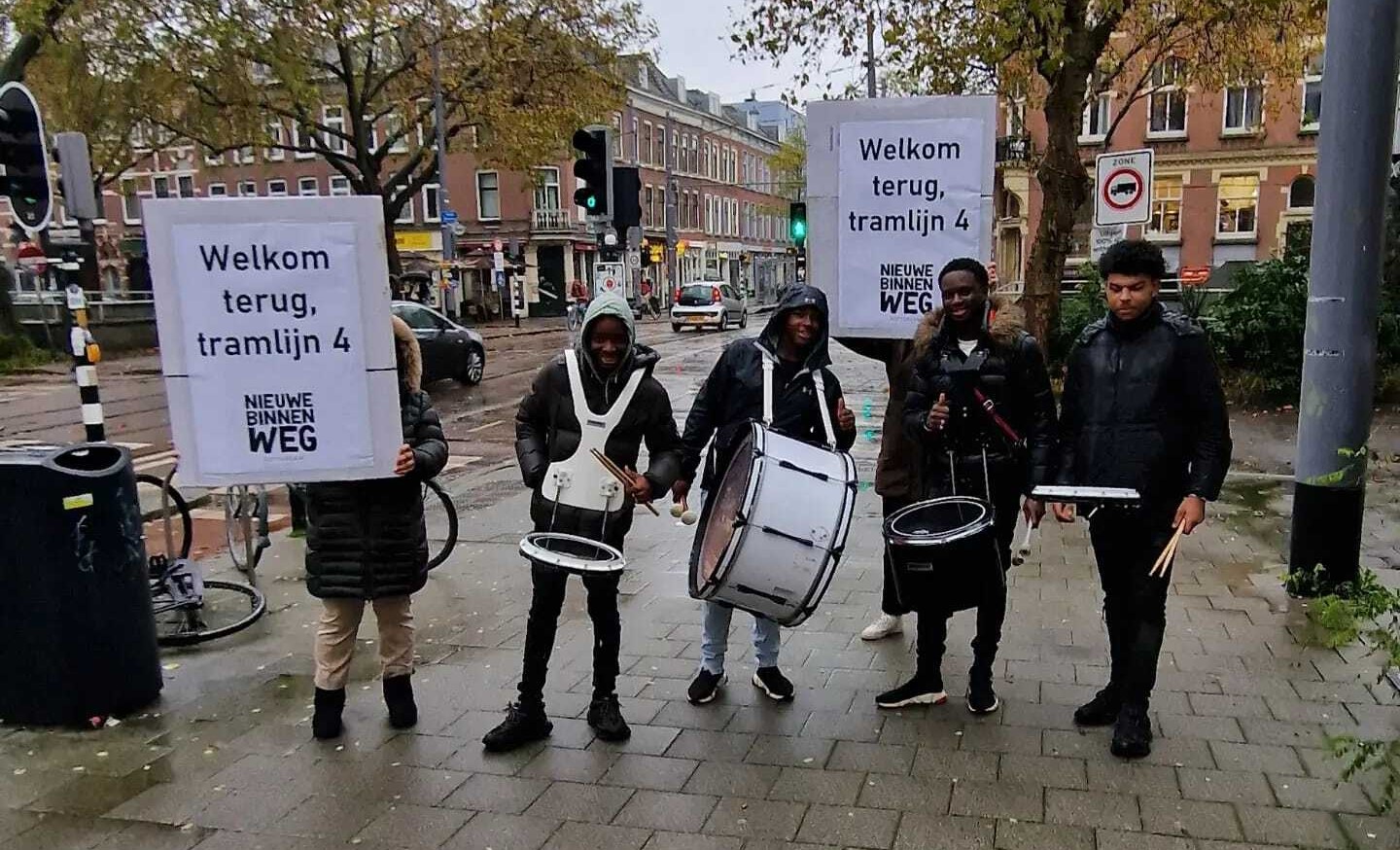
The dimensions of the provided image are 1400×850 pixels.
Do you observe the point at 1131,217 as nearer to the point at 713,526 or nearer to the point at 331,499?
the point at 713,526

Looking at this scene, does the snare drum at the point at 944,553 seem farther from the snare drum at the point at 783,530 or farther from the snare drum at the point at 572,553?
the snare drum at the point at 572,553

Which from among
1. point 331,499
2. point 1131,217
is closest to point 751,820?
point 331,499

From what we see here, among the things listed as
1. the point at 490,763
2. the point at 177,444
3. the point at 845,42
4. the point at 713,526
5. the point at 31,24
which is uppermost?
the point at 31,24

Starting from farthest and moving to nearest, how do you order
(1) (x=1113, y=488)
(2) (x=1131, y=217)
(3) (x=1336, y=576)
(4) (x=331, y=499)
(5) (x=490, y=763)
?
(2) (x=1131, y=217), (3) (x=1336, y=576), (4) (x=331, y=499), (5) (x=490, y=763), (1) (x=1113, y=488)

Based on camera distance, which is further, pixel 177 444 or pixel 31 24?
pixel 31 24

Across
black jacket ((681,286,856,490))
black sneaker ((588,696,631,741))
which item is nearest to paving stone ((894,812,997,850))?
black sneaker ((588,696,631,741))

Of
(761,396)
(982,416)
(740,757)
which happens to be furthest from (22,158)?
(982,416)

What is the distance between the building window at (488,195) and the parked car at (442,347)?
104 feet

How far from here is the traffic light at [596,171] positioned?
10039mm

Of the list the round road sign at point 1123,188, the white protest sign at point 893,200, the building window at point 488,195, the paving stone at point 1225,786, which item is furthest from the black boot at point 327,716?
the building window at point 488,195

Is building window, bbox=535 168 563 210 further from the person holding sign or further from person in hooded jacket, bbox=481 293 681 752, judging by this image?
the person holding sign

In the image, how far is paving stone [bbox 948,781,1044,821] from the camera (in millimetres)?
3490

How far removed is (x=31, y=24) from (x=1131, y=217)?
65.8ft

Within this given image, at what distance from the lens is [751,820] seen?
3.50 meters
